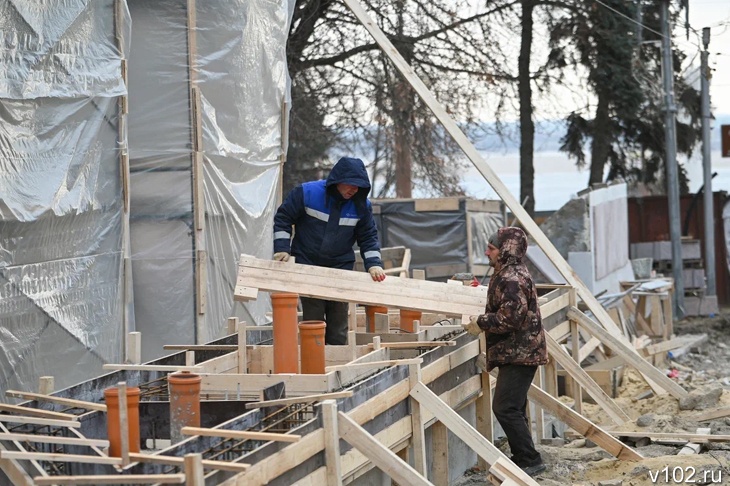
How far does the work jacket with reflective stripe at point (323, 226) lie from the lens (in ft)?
28.6

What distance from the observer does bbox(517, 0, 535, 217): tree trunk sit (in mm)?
24812

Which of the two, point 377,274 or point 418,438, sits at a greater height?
point 377,274

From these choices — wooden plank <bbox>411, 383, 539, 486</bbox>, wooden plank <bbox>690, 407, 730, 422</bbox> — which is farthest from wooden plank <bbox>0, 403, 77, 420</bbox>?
wooden plank <bbox>690, 407, 730, 422</bbox>

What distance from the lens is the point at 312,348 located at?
7.11m

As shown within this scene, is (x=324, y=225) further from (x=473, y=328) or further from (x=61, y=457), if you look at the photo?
(x=61, y=457)

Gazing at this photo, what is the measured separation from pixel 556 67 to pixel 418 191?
478 cm

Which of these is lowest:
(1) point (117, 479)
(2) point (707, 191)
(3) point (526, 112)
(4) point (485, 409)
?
(4) point (485, 409)

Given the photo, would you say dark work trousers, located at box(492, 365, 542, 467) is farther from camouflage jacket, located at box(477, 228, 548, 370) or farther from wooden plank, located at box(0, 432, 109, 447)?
wooden plank, located at box(0, 432, 109, 447)

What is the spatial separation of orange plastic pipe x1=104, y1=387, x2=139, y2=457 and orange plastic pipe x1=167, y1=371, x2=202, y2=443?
0.28m

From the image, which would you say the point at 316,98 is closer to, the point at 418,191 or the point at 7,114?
the point at 418,191

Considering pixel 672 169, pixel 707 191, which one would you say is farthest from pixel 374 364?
pixel 707 191

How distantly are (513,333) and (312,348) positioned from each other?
182cm

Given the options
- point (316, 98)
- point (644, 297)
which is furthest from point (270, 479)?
point (316, 98)

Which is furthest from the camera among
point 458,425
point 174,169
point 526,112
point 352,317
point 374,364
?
point 526,112
